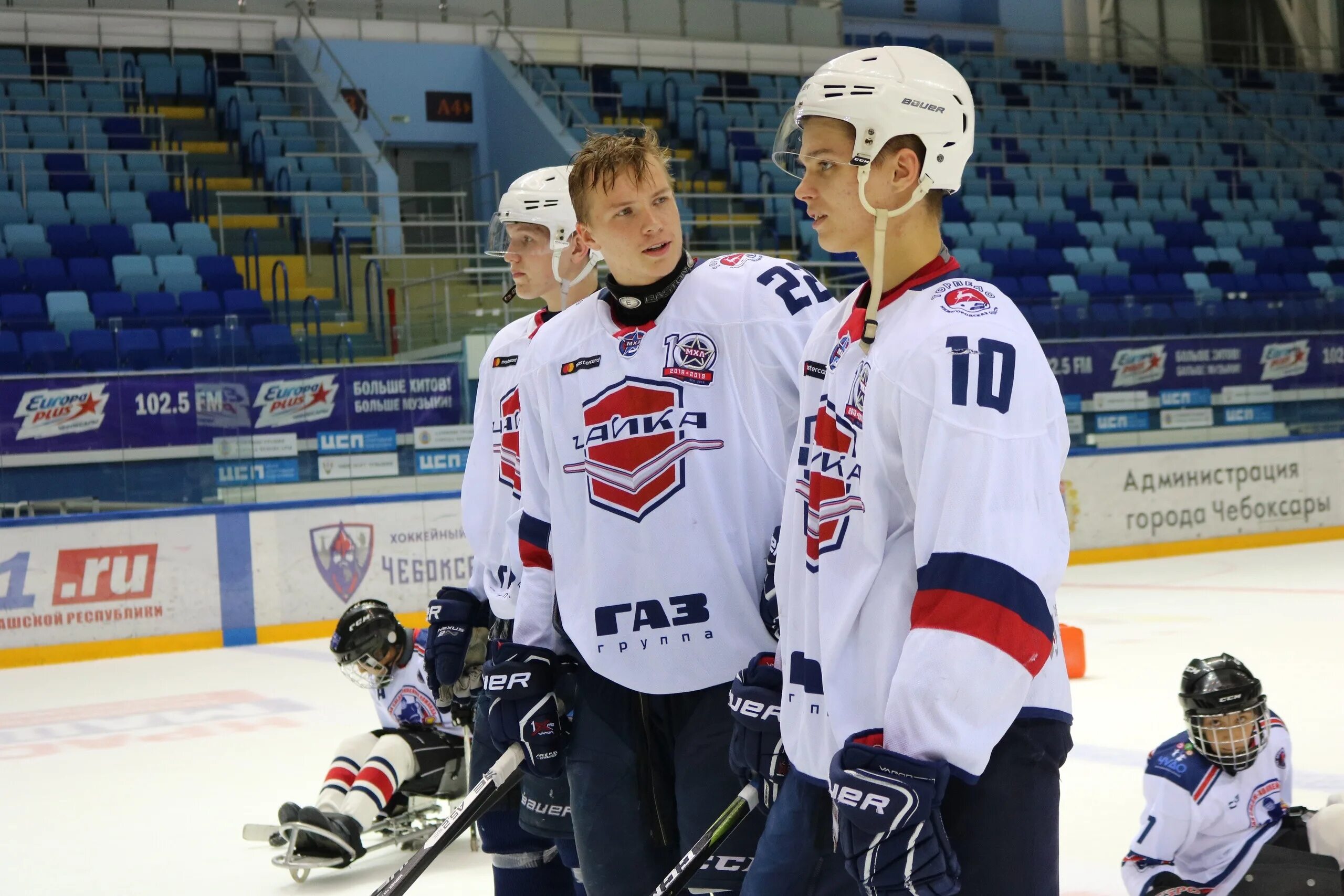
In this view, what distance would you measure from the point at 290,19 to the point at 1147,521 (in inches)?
414

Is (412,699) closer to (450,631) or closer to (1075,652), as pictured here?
(450,631)

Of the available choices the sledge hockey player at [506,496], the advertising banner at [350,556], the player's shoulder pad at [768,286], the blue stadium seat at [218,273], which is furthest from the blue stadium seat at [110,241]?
the player's shoulder pad at [768,286]

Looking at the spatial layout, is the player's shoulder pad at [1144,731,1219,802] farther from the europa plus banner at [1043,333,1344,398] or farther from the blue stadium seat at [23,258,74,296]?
the blue stadium seat at [23,258,74,296]

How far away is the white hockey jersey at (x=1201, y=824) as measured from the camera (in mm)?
3021

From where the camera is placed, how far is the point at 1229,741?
9.82 ft

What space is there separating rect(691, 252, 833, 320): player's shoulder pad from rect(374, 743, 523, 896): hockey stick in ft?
3.00

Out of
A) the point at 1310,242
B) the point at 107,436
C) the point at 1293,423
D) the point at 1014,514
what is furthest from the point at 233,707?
the point at 1310,242

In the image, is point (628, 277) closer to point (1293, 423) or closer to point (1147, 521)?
point (1147, 521)

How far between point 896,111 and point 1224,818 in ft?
6.53

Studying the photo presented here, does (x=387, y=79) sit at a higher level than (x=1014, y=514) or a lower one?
higher

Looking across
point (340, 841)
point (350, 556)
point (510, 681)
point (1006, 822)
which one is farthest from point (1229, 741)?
point (350, 556)

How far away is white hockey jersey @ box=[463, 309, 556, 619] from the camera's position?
2967 millimetres

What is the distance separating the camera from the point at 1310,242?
1781 centimetres

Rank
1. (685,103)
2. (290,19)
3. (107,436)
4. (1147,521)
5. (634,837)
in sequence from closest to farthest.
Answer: (634,837), (107,436), (1147,521), (290,19), (685,103)
